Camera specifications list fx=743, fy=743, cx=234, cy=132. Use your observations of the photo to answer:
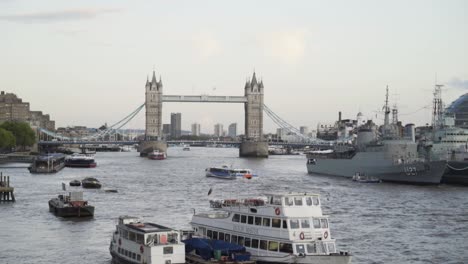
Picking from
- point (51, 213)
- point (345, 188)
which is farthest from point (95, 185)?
point (345, 188)

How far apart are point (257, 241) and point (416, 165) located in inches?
2020

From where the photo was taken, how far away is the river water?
38.4 m

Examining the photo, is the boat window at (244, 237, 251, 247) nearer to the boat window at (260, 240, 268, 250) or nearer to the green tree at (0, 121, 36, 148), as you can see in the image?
the boat window at (260, 240, 268, 250)

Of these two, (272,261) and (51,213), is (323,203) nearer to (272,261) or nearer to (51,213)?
(51,213)

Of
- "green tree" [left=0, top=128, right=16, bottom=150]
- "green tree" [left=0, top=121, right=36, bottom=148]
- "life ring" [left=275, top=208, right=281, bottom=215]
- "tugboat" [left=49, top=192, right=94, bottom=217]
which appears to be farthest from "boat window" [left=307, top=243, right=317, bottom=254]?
"green tree" [left=0, top=121, right=36, bottom=148]

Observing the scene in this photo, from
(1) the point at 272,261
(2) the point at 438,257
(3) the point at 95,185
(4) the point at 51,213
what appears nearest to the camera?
(1) the point at 272,261

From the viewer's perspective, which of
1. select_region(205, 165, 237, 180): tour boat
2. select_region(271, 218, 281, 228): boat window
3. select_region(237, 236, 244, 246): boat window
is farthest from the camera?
A: select_region(205, 165, 237, 180): tour boat

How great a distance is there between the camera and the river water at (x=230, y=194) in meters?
38.4

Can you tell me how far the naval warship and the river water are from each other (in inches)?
91.2

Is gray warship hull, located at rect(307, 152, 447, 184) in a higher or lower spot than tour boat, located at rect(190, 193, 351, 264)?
higher

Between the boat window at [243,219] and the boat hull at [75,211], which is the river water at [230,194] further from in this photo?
the boat window at [243,219]

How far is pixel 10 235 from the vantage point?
42406 mm

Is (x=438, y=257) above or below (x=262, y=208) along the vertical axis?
below

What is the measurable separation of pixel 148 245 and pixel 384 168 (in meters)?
58.0
